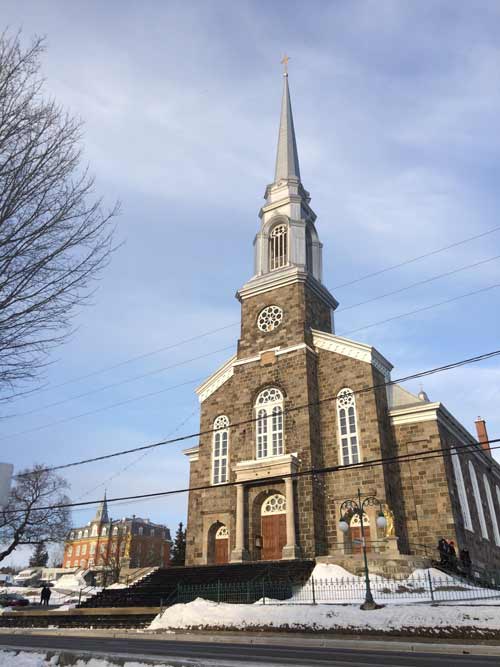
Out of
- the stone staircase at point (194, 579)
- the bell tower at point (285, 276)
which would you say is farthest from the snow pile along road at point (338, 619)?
the bell tower at point (285, 276)

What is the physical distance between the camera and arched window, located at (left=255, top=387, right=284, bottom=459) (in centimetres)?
2862

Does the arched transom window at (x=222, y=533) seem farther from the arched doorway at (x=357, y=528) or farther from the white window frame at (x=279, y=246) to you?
the white window frame at (x=279, y=246)

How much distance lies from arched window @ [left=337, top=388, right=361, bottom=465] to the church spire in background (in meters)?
17.8

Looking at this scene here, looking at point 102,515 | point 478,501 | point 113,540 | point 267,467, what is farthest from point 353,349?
point 102,515

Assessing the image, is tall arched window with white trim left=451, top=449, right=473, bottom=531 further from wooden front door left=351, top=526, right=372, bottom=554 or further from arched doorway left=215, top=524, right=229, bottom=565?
arched doorway left=215, top=524, right=229, bottom=565

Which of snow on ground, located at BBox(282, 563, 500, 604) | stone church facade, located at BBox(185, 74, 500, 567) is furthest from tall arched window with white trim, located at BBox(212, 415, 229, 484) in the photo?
snow on ground, located at BBox(282, 563, 500, 604)

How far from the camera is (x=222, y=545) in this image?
94.3 ft

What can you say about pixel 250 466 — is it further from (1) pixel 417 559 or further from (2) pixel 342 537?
(1) pixel 417 559

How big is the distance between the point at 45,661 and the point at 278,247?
98.8ft

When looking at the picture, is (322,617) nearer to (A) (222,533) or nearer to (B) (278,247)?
(A) (222,533)

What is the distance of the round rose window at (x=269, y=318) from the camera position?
32438 millimetres

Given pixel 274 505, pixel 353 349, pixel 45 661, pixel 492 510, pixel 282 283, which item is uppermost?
pixel 282 283

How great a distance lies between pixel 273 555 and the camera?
26406 mm

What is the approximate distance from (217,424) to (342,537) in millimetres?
10100
